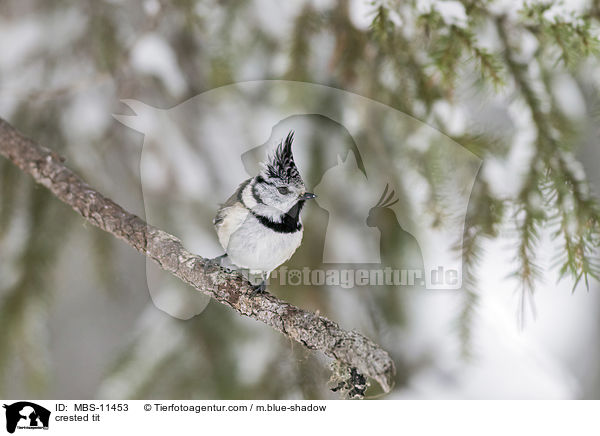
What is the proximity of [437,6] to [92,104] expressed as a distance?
2.60 ft

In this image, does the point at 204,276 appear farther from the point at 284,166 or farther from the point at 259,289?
the point at 284,166

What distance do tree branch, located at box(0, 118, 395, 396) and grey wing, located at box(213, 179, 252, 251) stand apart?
0.05 meters

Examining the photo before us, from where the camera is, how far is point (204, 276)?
662 mm

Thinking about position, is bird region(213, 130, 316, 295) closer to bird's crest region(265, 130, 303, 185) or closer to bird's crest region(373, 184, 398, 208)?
bird's crest region(265, 130, 303, 185)

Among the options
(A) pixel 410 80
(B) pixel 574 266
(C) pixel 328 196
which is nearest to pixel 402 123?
(A) pixel 410 80

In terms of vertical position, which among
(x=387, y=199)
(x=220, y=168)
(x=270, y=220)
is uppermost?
(x=220, y=168)

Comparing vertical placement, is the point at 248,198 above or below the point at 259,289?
above
